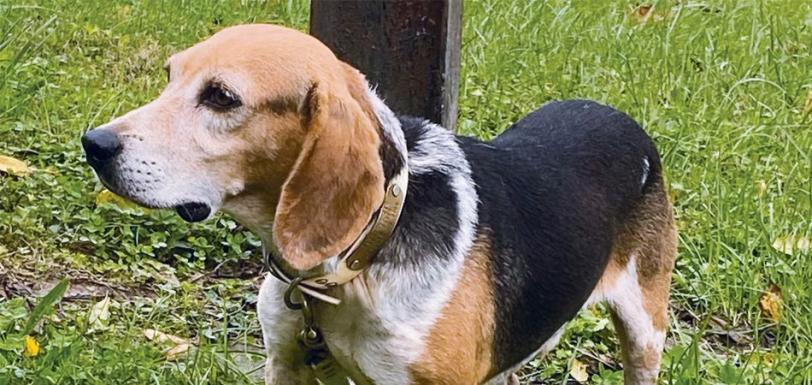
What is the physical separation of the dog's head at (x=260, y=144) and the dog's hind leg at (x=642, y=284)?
1287mm

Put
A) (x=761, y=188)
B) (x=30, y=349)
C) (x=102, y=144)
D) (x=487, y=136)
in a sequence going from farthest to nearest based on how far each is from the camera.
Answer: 1. (x=487, y=136)
2. (x=761, y=188)
3. (x=30, y=349)
4. (x=102, y=144)

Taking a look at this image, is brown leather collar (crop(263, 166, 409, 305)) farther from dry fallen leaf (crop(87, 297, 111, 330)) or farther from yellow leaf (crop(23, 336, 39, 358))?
dry fallen leaf (crop(87, 297, 111, 330))

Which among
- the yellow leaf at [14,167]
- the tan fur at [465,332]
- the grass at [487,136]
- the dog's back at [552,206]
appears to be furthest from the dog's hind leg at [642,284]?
the yellow leaf at [14,167]

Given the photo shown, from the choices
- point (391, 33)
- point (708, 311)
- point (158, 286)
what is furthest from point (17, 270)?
point (708, 311)

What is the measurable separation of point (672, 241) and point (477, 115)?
1.98 m

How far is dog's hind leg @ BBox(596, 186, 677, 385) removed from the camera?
13.0ft

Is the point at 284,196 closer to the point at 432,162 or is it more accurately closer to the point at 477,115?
the point at 432,162

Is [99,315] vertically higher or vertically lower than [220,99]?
lower

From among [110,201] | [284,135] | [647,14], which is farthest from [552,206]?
[647,14]

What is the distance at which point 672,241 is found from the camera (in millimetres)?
4168

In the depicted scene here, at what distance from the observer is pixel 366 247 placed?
9.90 ft

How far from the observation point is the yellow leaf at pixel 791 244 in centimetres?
498

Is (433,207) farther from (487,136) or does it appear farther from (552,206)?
(487,136)

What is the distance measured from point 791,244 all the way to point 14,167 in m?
3.14
